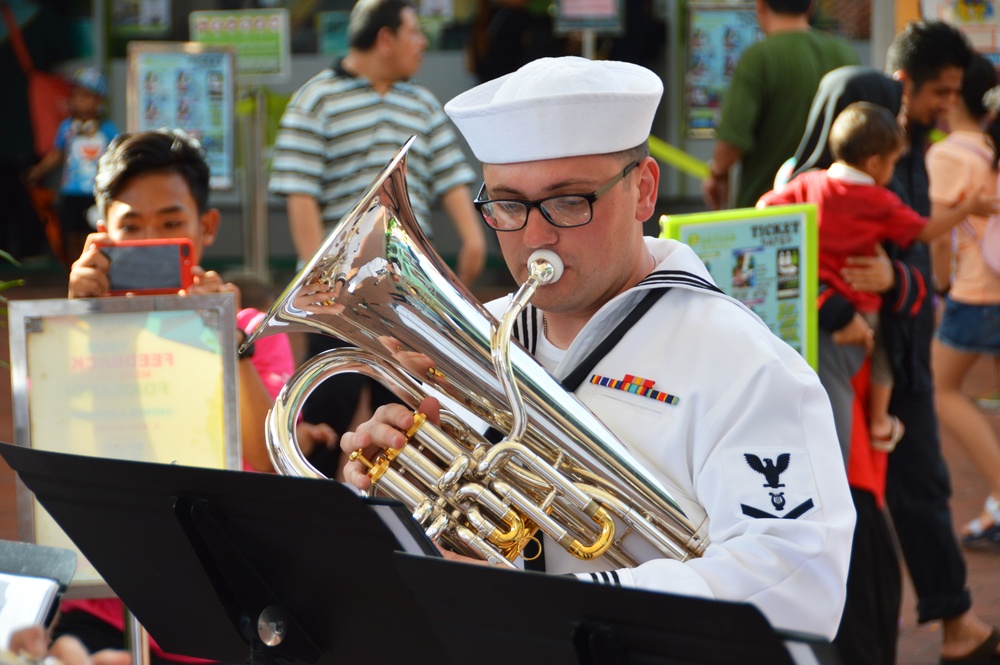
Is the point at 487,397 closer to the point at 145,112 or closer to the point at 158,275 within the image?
the point at 158,275

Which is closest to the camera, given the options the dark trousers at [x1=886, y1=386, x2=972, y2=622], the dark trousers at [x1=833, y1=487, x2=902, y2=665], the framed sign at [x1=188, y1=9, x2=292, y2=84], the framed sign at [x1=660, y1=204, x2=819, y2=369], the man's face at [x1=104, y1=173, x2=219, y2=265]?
the man's face at [x1=104, y1=173, x2=219, y2=265]

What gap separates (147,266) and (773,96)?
272 centimetres

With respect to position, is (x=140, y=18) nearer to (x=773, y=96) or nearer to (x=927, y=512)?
(x=773, y=96)

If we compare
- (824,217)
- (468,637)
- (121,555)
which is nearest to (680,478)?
(468,637)

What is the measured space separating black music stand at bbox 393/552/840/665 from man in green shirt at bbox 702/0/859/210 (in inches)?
129

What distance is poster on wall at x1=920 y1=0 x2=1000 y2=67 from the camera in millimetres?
5230

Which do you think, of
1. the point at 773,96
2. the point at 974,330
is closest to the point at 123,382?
the point at 773,96

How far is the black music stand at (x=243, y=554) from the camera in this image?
1755 mm

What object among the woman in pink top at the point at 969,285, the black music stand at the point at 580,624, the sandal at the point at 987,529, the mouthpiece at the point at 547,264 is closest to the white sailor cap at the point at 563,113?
the mouthpiece at the point at 547,264

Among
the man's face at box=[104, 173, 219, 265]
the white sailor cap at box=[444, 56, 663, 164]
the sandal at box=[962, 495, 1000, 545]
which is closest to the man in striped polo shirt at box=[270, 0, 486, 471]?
the man's face at box=[104, 173, 219, 265]

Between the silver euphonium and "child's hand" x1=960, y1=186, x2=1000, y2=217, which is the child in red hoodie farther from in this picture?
the silver euphonium

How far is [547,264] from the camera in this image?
80.2 inches

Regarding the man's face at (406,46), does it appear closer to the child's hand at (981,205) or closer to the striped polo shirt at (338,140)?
the striped polo shirt at (338,140)

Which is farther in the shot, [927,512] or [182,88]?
[182,88]
